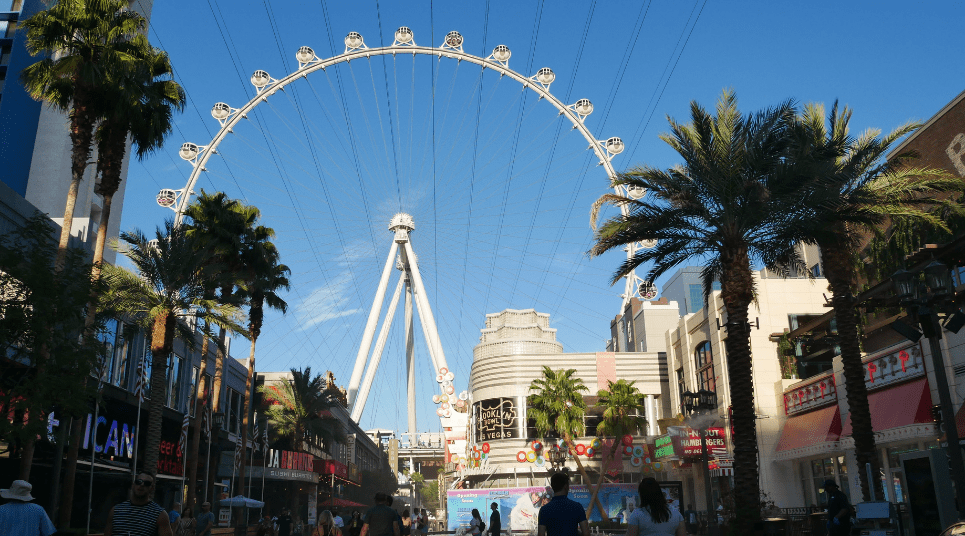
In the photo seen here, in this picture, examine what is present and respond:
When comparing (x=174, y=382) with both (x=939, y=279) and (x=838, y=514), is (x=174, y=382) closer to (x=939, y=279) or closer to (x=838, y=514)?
(x=838, y=514)

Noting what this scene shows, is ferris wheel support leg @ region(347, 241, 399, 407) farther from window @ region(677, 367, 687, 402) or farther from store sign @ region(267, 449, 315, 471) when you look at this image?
window @ region(677, 367, 687, 402)

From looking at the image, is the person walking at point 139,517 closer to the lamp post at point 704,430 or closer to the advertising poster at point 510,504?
Answer: the lamp post at point 704,430

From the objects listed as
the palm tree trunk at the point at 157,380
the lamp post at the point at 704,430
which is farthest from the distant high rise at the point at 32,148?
the lamp post at the point at 704,430

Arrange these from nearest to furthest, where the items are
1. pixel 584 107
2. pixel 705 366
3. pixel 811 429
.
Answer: pixel 811 429 → pixel 705 366 → pixel 584 107

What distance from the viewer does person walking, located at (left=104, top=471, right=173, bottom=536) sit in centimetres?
794

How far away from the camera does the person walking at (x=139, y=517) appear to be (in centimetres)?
794

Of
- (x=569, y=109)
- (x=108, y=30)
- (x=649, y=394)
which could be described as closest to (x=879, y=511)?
(x=108, y=30)

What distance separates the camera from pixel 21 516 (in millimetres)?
8570

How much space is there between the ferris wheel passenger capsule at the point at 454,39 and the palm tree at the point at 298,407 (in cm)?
2688

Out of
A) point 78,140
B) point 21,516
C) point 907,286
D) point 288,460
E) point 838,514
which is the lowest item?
point 838,514

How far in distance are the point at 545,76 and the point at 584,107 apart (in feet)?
12.8

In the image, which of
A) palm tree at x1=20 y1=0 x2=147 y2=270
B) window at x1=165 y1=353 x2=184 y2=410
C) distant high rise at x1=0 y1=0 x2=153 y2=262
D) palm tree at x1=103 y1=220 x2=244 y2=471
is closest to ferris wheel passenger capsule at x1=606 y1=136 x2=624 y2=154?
window at x1=165 y1=353 x2=184 y2=410

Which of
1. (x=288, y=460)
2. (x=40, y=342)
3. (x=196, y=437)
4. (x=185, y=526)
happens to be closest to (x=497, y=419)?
(x=288, y=460)

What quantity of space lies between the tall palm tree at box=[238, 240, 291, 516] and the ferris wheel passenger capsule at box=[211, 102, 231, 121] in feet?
52.5
